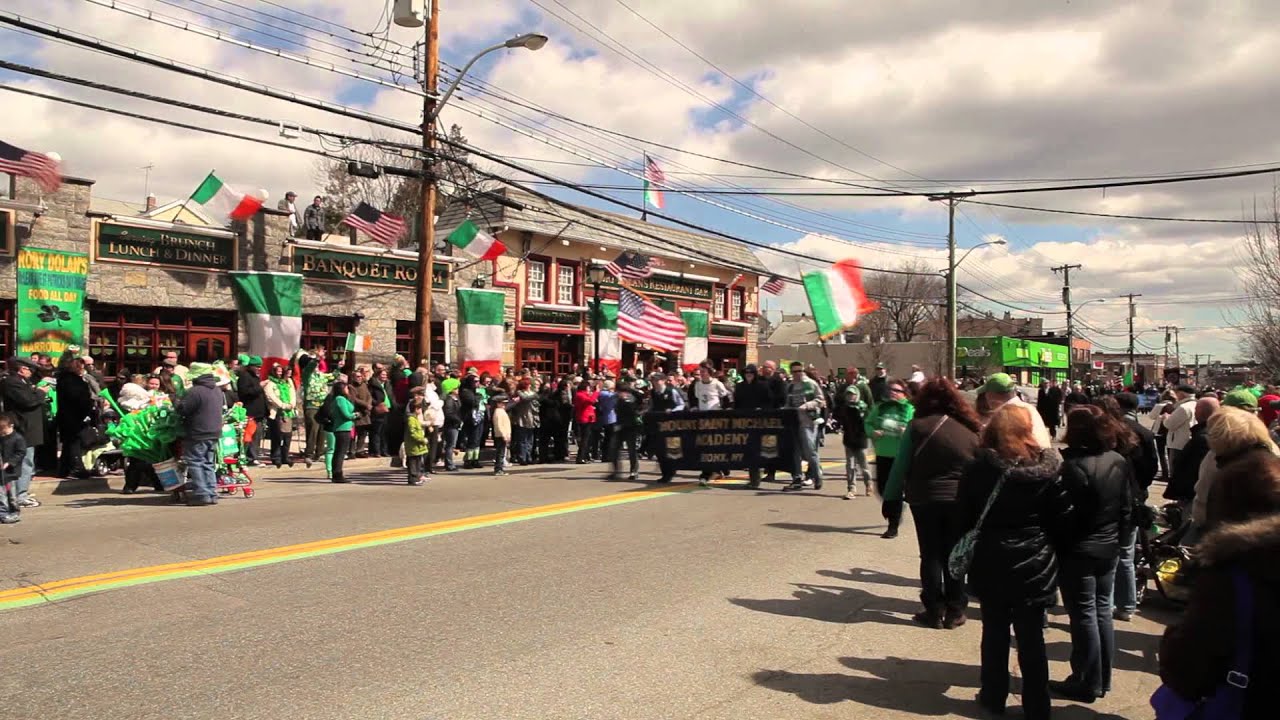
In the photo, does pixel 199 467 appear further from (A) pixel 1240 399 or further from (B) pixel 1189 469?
(A) pixel 1240 399

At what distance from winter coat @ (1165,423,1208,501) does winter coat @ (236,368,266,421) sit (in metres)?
12.3

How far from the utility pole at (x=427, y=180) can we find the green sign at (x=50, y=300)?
684 centimetres

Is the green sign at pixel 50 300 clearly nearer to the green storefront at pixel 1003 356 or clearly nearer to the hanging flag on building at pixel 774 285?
the hanging flag on building at pixel 774 285

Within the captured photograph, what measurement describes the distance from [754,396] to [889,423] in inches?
177

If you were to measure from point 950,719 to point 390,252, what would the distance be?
2074 cm

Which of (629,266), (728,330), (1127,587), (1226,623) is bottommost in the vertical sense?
(1127,587)

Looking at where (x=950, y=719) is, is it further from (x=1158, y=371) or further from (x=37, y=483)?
(x=1158, y=371)

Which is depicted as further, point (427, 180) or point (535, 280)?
point (535, 280)

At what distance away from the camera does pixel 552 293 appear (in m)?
29.2

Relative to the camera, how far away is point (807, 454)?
514 inches

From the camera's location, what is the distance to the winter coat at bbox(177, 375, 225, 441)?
420 inches

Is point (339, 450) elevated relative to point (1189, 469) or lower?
lower

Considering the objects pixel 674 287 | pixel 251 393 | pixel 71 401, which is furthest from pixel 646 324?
pixel 71 401

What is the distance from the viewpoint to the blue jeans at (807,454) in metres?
13.0
